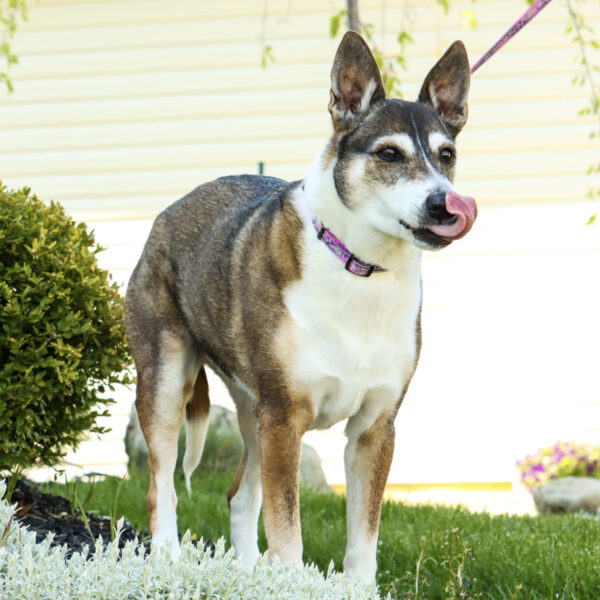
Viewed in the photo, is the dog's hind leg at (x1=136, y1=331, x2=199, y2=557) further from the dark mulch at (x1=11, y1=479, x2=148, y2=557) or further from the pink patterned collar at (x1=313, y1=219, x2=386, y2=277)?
the pink patterned collar at (x1=313, y1=219, x2=386, y2=277)

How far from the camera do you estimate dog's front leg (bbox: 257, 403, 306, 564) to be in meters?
3.30

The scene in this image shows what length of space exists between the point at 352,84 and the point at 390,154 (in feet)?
1.10

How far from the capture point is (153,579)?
7.69 ft

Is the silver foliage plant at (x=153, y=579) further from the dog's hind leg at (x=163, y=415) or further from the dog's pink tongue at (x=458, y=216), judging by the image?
the dog's hind leg at (x=163, y=415)

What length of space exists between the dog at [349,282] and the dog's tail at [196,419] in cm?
61

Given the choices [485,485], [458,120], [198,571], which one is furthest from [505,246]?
[198,571]

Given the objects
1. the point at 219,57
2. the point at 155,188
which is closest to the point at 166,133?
the point at 155,188

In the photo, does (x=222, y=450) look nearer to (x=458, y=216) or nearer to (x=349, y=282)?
(x=349, y=282)

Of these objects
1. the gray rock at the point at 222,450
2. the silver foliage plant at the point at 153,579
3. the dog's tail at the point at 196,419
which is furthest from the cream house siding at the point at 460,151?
the silver foliage plant at the point at 153,579

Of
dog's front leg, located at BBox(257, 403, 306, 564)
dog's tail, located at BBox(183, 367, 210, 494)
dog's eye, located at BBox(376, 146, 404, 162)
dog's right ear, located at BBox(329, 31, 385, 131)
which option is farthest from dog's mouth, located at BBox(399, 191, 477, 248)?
dog's tail, located at BBox(183, 367, 210, 494)

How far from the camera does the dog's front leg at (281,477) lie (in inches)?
130

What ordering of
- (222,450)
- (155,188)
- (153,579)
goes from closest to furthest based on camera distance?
(153,579)
(222,450)
(155,188)

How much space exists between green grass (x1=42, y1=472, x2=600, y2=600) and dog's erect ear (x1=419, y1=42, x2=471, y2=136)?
4.83 feet

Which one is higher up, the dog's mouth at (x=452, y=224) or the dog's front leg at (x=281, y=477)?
the dog's mouth at (x=452, y=224)
